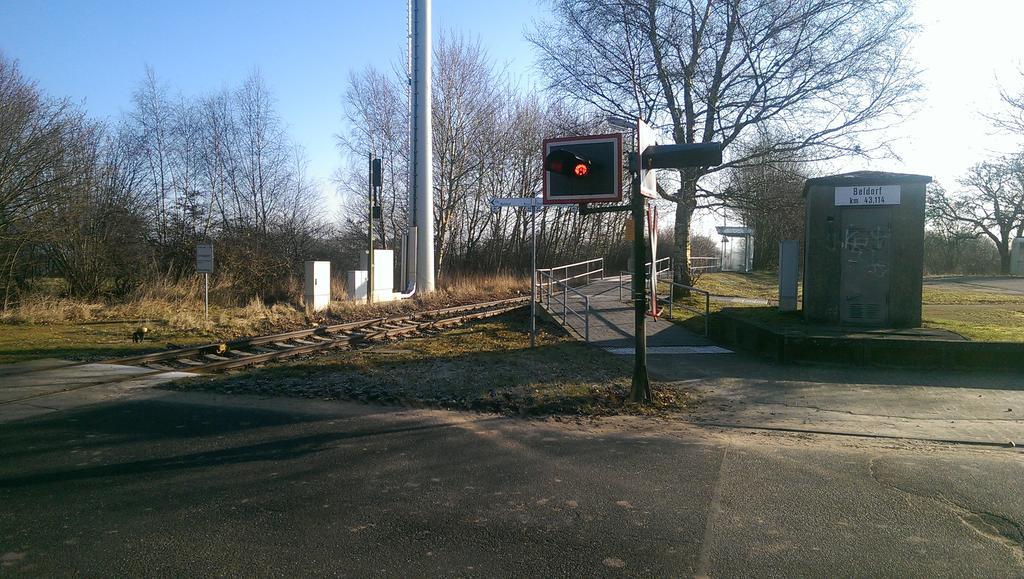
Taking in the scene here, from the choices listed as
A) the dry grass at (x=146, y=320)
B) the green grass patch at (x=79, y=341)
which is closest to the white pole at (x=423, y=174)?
the dry grass at (x=146, y=320)

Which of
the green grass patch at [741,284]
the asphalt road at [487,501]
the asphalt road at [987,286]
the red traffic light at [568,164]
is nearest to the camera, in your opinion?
the asphalt road at [487,501]

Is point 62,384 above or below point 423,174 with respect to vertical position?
below

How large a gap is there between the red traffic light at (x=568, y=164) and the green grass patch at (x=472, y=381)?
2836mm

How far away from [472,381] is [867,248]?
8061 mm

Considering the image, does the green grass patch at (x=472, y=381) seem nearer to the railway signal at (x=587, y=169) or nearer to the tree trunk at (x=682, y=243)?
the railway signal at (x=587, y=169)

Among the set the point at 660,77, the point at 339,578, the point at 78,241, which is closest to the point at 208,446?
the point at 339,578

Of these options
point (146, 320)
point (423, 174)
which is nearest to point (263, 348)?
point (146, 320)

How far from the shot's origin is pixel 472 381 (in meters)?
9.49

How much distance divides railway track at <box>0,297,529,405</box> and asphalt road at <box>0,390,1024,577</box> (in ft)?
12.7

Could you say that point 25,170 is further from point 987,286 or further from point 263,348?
point 987,286

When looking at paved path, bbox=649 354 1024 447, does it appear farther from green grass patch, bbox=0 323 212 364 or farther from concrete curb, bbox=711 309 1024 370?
green grass patch, bbox=0 323 212 364

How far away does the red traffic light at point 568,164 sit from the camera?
808 cm

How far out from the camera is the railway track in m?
11.3

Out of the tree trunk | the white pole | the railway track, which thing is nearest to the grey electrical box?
the tree trunk
